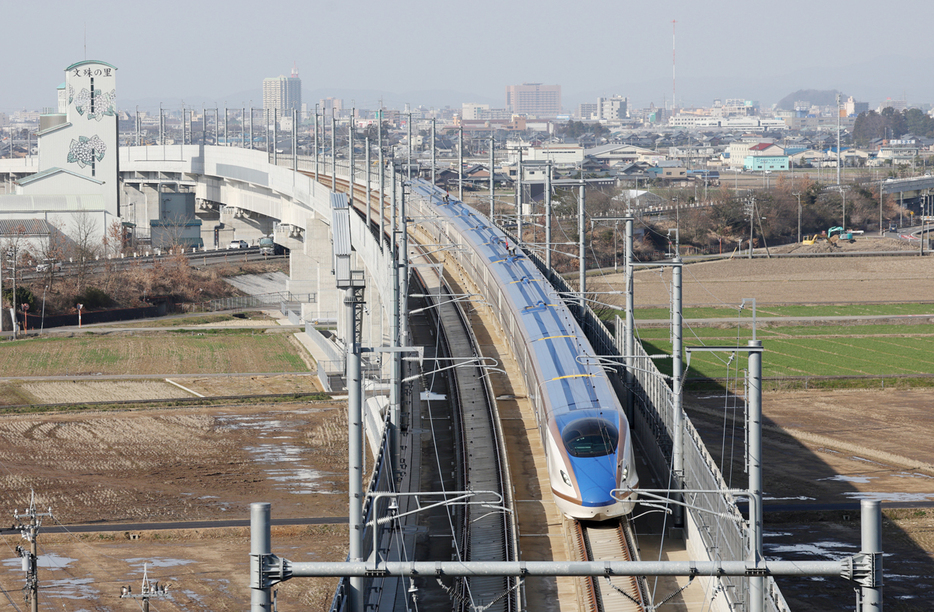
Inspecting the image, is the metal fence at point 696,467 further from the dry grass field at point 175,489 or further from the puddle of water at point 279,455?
the puddle of water at point 279,455

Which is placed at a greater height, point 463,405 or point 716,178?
point 716,178

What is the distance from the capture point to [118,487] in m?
32.7

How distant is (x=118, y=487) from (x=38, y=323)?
32.7m

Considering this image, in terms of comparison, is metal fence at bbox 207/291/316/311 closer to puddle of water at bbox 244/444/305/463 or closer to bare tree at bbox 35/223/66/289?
bare tree at bbox 35/223/66/289

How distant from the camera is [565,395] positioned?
2350 centimetres

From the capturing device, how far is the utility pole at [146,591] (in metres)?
21.4

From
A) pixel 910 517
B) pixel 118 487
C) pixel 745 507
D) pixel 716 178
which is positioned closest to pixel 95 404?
pixel 118 487

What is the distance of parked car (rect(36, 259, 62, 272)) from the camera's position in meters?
68.1

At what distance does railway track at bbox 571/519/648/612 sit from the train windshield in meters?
1.42

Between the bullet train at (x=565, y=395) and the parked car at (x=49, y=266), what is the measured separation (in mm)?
39623

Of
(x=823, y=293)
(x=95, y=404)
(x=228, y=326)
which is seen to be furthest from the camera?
(x=823, y=293)

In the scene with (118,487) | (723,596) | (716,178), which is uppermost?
(716,178)

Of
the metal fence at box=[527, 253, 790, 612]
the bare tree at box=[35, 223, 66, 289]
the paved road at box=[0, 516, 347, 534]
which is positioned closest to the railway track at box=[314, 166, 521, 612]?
the paved road at box=[0, 516, 347, 534]

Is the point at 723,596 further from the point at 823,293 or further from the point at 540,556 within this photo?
the point at 823,293
